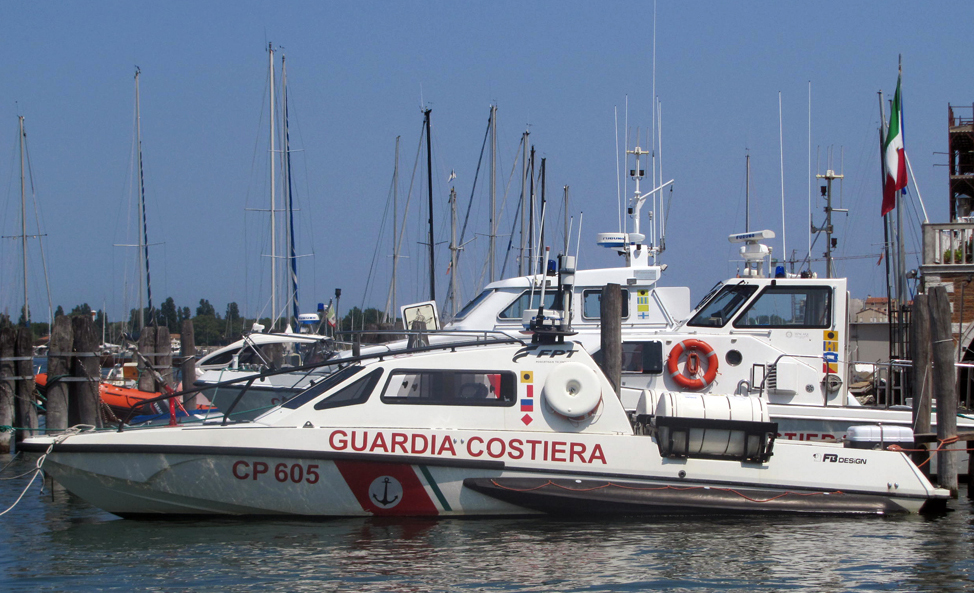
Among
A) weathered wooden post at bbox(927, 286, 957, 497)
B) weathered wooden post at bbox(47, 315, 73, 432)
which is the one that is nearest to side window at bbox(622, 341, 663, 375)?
weathered wooden post at bbox(927, 286, 957, 497)

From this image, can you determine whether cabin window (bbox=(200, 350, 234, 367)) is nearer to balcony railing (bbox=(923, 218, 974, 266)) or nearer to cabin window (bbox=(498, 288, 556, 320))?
cabin window (bbox=(498, 288, 556, 320))

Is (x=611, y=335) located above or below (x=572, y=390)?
above

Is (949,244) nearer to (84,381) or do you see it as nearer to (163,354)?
(84,381)

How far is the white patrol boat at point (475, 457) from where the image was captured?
775cm

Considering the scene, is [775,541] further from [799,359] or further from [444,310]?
[444,310]

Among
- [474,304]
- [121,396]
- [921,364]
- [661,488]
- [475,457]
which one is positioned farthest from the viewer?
[121,396]

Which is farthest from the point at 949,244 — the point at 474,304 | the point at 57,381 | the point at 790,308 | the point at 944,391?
the point at 57,381

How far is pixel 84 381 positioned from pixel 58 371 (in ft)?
1.73

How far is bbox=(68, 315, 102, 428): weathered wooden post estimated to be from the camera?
12.8 meters

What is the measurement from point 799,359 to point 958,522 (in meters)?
2.70

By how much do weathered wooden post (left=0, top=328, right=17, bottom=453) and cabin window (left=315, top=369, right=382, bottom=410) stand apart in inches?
316

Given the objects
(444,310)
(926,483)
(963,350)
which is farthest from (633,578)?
(444,310)

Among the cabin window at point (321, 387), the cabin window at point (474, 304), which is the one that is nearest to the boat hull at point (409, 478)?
the cabin window at point (321, 387)

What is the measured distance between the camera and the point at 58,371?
42.4 ft
